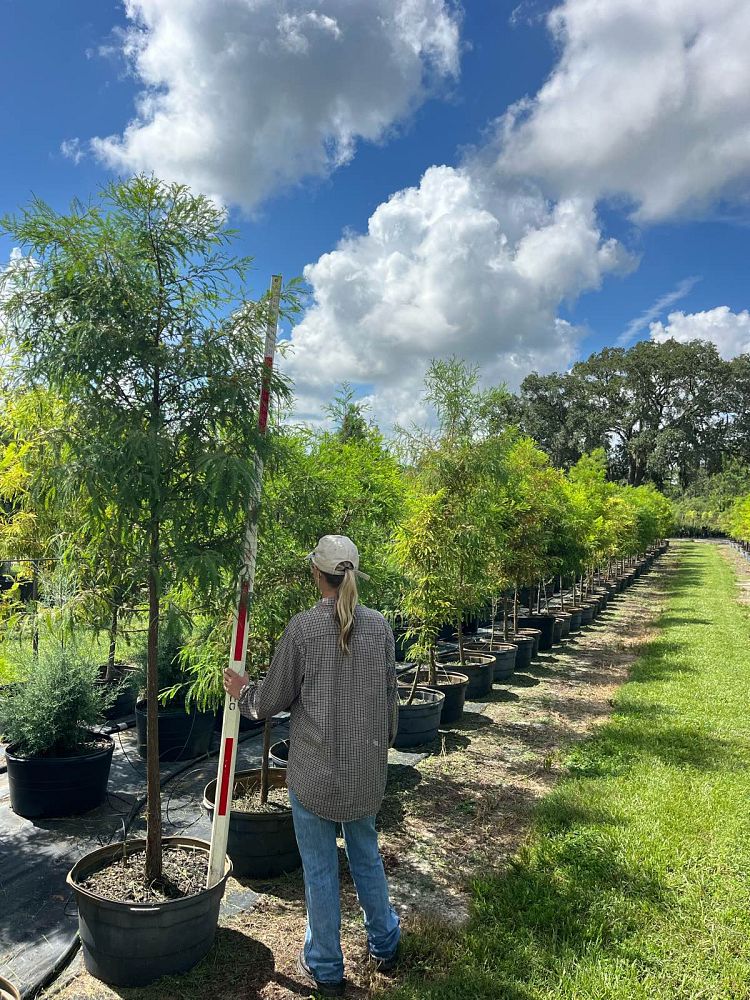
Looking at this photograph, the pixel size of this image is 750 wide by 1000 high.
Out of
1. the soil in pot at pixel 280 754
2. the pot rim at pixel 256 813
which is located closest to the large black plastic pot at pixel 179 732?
the soil in pot at pixel 280 754

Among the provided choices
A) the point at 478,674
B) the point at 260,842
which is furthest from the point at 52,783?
the point at 478,674

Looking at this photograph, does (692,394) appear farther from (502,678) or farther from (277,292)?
(277,292)

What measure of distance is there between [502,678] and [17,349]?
8612 mm

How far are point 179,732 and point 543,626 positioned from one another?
8.64 m

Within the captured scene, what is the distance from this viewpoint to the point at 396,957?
10.6ft

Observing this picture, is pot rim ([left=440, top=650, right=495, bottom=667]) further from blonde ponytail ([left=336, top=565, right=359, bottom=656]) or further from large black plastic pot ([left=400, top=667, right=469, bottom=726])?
blonde ponytail ([left=336, top=565, right=359, bottom=656])

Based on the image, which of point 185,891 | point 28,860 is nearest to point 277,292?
point 185,891

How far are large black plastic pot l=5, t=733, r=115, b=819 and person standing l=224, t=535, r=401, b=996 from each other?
2.39 metres

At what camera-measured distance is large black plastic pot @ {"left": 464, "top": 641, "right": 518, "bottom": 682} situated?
9.97 m

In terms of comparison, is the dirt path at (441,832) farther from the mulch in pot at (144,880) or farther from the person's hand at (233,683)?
the person's hand at (233,683)

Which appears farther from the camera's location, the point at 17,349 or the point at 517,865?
the point at 517,865

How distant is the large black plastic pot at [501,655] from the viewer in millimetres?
9969

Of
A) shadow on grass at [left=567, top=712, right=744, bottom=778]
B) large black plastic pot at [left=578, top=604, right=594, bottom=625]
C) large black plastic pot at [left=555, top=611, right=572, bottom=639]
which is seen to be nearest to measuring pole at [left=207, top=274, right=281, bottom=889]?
shadow on grass at [left=567, top=712, right=744, bottom=778]

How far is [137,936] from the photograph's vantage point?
9.68 feet
